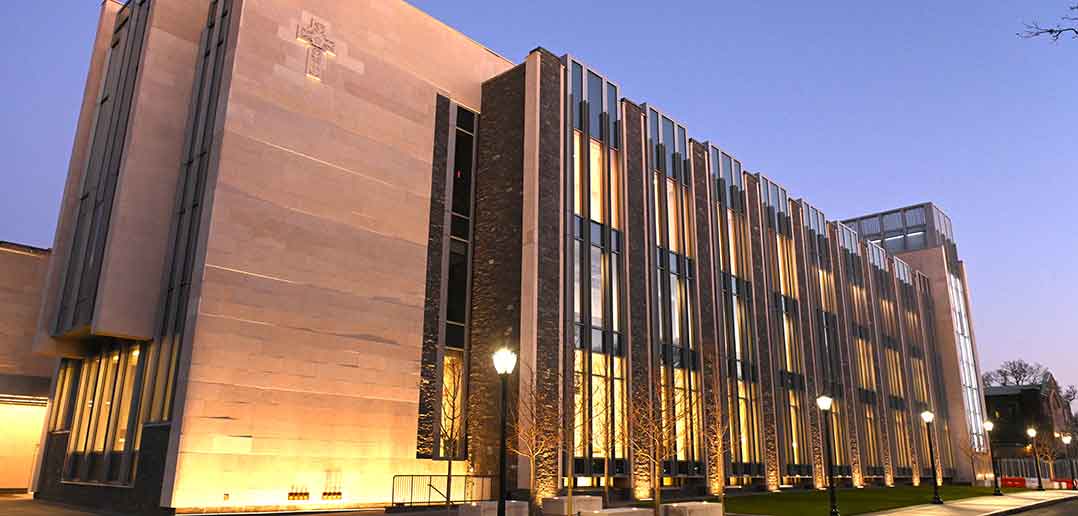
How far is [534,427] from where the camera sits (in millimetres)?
28016

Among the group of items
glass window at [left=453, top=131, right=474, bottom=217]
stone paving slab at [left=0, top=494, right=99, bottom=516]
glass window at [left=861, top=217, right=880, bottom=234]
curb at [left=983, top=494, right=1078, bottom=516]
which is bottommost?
stone paving slab at [left=0, top=494, right=99, bottom=516]

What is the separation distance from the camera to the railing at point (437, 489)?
28188mm

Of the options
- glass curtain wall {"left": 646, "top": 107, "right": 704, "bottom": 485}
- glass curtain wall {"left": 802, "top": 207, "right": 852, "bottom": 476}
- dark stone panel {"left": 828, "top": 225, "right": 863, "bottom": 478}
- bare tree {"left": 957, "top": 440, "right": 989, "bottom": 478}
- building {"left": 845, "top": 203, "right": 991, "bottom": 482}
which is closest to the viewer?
glass curtain wall {"left": 646, "top": 107, "right": 704, "bottom": 485}

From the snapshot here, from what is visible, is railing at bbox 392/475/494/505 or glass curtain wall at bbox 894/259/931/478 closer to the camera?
railing at bbox 392/475/494/505

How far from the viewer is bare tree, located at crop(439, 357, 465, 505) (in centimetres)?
3028

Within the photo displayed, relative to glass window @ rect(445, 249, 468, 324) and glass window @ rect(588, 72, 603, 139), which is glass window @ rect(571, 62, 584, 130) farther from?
glass window @ rect(445, 249, 468, 324)

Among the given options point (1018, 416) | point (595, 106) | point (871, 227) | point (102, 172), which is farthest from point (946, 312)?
point (102, 172)

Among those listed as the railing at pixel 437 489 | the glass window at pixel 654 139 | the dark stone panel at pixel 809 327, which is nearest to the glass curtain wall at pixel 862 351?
the dark stone panel at pixel 809 327

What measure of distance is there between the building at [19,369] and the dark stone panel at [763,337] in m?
39.0

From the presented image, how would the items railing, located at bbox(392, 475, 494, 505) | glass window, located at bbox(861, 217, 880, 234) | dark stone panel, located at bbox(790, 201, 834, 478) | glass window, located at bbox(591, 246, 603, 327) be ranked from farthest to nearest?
glass window, located at bbox(861, 217, 880, 234)
dark stone panel, located at bbox(790, 201, 834, 478)
glass window, located at bbox(591, 246, 603, 327)
railing, located at bbox(392, 475, 494, 505)

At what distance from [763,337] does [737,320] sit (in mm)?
2770

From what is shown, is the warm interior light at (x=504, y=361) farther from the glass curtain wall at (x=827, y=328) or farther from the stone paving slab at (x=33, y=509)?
the glass curtain wall at (x=827, y=328)

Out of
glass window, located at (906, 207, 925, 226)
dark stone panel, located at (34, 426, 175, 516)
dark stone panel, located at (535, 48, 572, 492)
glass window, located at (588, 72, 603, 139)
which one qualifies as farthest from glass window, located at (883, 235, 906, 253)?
dark stone panel, located at (34, 426, 175, 516)

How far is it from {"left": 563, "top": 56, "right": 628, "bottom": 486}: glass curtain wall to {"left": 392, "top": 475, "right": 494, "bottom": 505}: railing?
392cm
